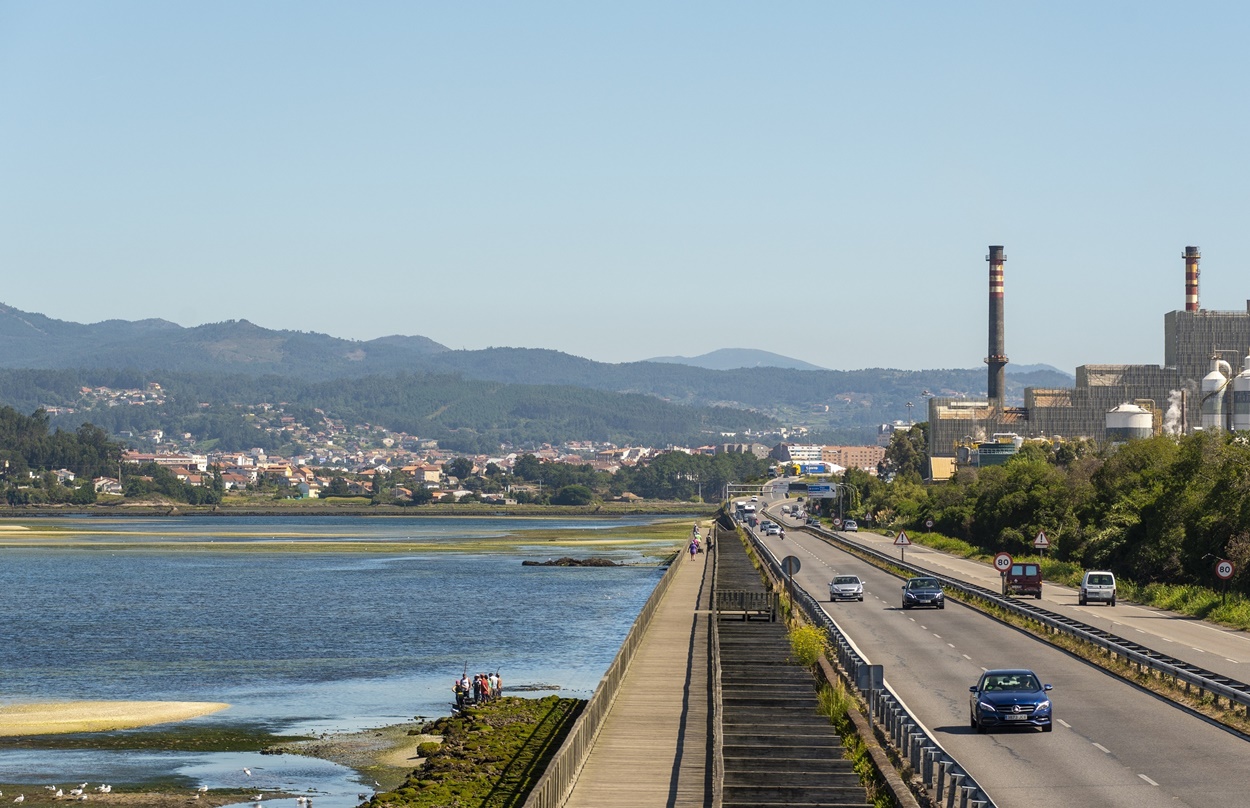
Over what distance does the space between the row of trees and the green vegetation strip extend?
31.7 m

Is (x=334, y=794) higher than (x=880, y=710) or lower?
lower

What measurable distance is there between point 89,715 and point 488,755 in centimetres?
1757

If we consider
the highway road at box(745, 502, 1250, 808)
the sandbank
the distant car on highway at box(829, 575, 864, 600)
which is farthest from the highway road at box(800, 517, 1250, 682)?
the sandbank

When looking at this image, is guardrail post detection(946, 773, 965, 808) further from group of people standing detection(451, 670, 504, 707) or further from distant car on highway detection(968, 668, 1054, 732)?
group of people standing detection(451, 670, 504, 707)

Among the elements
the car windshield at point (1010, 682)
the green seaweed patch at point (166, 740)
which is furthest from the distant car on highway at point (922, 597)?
the car windshield at point (1010, 682)

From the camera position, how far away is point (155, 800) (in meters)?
37.0

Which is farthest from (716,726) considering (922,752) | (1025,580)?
(1025,580)

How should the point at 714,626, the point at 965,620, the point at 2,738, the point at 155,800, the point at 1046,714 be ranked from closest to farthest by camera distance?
the point at 1046,714 → the point at 155,800 → the point at 2,738 → the point at 714,626 → the point at 965,620

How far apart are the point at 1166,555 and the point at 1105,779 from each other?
166 feet

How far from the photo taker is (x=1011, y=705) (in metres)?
31.9

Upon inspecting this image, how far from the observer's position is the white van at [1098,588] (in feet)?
223

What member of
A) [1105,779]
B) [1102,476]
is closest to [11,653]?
[1105,779]

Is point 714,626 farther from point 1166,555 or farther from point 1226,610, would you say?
point 1166,555

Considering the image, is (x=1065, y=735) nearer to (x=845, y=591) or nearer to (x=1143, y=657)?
(x=1143, y=657)
